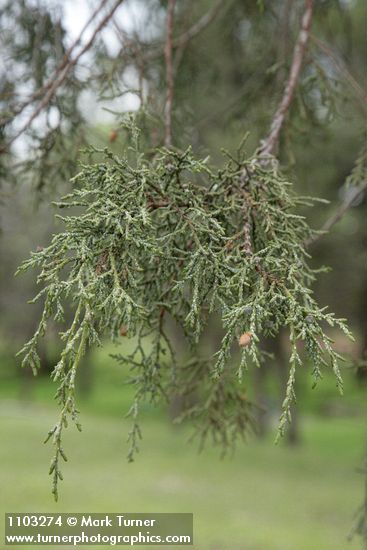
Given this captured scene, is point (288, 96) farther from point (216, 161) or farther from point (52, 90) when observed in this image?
point (216, 161)

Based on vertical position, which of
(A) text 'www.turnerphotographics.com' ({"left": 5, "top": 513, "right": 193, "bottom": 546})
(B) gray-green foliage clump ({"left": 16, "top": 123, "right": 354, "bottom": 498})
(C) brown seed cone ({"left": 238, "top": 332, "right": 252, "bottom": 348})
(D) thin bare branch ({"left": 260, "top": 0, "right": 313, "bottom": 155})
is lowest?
(A) text 'www.turnerphotographics.com' ({"left": 5, "top": 513, "right": 193, "bottom": 546})

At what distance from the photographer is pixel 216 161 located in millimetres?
13008

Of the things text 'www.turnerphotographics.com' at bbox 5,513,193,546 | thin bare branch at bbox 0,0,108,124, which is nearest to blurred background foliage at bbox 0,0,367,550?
thin bare branch at bbox 0,0,108,124

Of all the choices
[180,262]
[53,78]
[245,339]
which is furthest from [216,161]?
Answer: [245,339]

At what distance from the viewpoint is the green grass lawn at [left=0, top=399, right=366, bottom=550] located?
34.0ft

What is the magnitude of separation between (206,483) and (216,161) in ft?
22.3

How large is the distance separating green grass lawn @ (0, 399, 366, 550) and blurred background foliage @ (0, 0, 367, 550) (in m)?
0.06

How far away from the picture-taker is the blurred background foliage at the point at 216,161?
4.30 metres

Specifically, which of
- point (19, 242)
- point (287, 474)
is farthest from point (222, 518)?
point (19, 242)

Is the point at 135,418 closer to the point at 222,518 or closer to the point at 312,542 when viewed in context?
the point at 312,542

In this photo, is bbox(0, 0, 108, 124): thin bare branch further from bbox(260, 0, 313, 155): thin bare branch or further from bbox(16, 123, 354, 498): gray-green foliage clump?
bbox(16, 123, 354, 498): gray-green foliage clump

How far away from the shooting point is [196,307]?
224cm

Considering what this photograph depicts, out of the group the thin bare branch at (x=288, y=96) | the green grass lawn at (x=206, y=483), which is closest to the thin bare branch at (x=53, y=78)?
the thin bare branch at (x=288, y=96)

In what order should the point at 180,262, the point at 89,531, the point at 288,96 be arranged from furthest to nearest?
1. the point at 89,531
2. the point at 288,96
3. the point at 180,262
